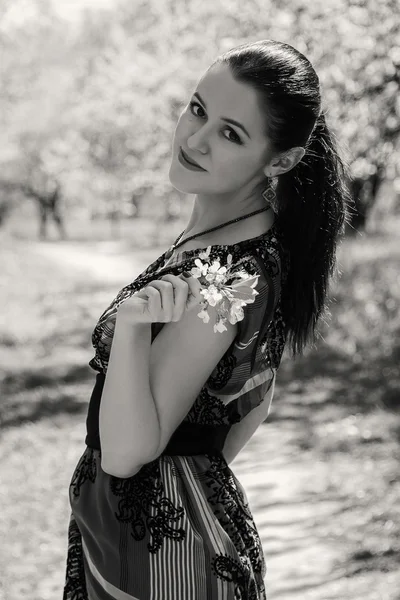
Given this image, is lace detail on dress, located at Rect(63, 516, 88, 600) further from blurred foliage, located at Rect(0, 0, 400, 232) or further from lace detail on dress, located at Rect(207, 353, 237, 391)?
blurred foliage, located at Rect(0, 0, 400, 232)

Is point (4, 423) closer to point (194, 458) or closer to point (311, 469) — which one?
point (311, 469)

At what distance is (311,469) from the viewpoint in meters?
5.73

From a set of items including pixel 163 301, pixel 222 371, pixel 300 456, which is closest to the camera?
pixel 163 301

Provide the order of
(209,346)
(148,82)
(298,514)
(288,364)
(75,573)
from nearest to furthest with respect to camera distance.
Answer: (209,346)
(75,573)
(298,514)
(288,364)
(148,82)

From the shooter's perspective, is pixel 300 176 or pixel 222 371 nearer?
pixel 222 371

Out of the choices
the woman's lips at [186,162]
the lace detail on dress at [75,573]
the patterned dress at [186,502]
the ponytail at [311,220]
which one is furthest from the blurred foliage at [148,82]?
the lace detail on dress at [75,573]

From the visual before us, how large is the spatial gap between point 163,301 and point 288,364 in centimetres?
759

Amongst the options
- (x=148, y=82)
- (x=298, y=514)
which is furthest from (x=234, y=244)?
(x=148, y=82)

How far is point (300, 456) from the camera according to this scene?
6.03 meters

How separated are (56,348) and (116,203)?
1237 inches

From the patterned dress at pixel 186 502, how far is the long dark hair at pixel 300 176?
0.08m

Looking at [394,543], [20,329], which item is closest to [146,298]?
[394,543]

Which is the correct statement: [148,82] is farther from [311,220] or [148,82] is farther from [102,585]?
[102,585]

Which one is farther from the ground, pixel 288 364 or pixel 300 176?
pixel 288 364
